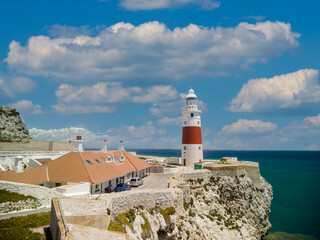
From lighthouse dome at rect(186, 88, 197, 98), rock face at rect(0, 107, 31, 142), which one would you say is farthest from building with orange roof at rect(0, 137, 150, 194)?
rock face at rect(0, 107, 31, 142)

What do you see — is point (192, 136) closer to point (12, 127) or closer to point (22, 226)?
point (22, 226)

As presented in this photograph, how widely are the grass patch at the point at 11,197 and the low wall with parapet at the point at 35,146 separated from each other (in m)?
22.8

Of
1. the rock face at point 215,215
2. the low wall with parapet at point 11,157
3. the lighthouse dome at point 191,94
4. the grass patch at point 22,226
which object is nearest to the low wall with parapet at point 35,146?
the low wall with parapet at point 11,157

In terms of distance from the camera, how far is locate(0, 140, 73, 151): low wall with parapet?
42.2 m

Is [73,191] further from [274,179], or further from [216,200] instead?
[274,179]

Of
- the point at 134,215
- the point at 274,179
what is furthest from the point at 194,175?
the point at 274,179

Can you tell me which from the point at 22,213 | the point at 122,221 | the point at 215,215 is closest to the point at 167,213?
the point at 122,221

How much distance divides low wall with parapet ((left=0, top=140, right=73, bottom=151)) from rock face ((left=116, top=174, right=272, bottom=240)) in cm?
3009

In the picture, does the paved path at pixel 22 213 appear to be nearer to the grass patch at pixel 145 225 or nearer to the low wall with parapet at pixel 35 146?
the grass patch at pixel 145 225

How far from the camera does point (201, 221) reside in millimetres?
32000

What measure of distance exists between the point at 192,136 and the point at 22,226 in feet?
124

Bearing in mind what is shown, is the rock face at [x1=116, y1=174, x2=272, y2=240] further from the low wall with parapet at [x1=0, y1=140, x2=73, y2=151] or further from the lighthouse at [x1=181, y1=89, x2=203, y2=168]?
the low wall with parapet at [x1=0, y1=140, x2=73, y2=151]

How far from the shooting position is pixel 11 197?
846 inches

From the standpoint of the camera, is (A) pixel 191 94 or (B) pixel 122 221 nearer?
(B) pixel 122 221
